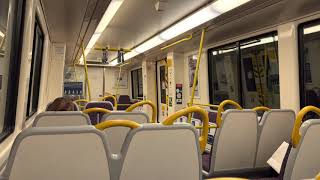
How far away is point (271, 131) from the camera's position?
2.45 m

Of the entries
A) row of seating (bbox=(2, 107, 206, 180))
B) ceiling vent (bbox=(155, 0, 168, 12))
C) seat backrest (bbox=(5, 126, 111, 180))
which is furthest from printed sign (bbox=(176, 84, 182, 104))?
seat backrest (bbox=(5, 126, 111, 180))

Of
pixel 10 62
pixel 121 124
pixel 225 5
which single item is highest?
pixel 225 5

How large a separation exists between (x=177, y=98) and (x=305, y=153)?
14.0 feet

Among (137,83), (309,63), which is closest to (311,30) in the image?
(309,63)

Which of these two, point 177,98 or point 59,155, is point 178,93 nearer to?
point 177,98

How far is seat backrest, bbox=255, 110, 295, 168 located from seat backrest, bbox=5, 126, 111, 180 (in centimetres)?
180

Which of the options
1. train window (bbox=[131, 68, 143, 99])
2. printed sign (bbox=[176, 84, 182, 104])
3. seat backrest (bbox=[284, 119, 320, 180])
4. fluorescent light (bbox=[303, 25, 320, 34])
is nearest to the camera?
seat backrest (bbox=[284, 119, 320, 180])

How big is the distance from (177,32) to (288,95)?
1.77 m

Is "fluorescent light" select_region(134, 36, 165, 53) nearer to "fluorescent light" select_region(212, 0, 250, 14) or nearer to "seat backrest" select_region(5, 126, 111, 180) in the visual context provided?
"fluorescent light" select_region(212, 0, 250, 14)

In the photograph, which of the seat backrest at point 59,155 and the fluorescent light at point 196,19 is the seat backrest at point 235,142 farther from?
the seat backrest at point 59,155

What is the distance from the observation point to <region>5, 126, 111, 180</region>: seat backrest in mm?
888

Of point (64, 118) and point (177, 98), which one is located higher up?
point (177, 98)

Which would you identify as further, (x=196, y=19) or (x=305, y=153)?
(x=196, y=19)

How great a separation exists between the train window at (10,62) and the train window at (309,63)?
288 centimetres
